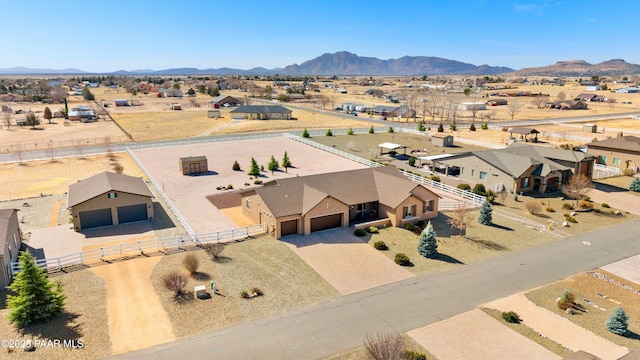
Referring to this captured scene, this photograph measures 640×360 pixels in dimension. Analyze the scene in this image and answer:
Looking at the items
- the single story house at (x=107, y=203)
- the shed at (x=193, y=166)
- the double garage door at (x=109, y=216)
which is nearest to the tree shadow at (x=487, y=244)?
the single story house at (x=107, y=203)

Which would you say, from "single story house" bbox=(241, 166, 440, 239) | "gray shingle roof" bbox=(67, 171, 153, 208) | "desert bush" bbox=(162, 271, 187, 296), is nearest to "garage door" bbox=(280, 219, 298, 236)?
"single story house" bbox=(241, 166, 440, 239)

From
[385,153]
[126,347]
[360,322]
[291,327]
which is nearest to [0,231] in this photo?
[126,347]

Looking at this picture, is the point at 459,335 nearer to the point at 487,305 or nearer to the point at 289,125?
the point at 487,305

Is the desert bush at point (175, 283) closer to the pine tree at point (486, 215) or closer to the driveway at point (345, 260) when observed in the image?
the driveway at point (345, 260)

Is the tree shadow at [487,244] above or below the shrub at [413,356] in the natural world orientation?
below

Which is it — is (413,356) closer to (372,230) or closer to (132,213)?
(372,230)

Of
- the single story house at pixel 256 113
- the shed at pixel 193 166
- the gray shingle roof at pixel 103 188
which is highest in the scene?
the single story house at pixel 256 113
